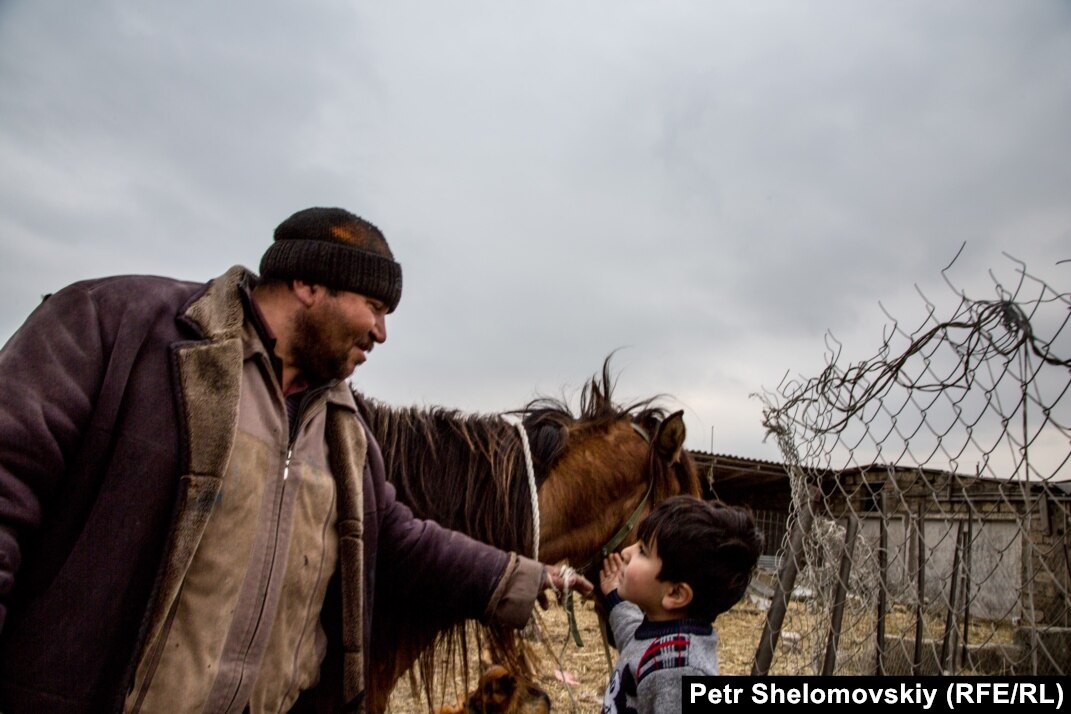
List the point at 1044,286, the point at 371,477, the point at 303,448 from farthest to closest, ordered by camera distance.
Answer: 1. the point at 371,477
2. the point at 303,448
3. the point at 1044,286

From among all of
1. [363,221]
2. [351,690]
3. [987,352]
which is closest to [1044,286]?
[987,352]

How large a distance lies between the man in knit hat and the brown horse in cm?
60

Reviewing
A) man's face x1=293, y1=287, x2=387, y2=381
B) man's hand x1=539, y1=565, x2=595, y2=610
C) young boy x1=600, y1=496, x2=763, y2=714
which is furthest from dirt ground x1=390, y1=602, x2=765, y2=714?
man's face x1=293, y1=287, x2=387, y2=381

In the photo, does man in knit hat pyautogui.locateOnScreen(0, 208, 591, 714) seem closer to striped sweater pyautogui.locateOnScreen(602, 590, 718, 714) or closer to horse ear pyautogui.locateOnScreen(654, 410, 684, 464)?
striped sweater pyautogui.locateOnScreen(602, 590, 718, 714)

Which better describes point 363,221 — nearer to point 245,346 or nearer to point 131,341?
point 245,346

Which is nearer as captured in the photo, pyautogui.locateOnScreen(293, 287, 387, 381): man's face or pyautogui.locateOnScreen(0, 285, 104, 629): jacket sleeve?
pyautogui.locateOnScreen(0, 285, 104, 629): jacket sleeve

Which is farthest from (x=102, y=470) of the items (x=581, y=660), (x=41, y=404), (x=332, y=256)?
(x=581, y=660)

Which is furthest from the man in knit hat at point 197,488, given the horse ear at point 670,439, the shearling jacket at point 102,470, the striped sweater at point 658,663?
the horse ear at point 670,439

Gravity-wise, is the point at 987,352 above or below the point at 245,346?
above

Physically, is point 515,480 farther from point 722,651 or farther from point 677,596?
point 722,651

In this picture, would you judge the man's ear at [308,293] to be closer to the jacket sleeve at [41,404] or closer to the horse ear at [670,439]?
the jacket sleeve at [41,404]

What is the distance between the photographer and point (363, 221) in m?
1.80

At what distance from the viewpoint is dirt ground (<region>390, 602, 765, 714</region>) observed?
13.6ft

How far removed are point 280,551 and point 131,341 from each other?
1.77 ft
